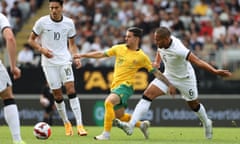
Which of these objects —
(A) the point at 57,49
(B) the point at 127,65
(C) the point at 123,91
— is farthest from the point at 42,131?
(A) the point at 57,49

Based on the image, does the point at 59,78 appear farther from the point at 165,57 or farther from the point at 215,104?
the point at 215,104

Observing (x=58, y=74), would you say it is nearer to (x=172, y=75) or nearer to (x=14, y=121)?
(x=172, y=75)

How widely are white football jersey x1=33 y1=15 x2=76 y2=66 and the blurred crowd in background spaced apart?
27.6 ft

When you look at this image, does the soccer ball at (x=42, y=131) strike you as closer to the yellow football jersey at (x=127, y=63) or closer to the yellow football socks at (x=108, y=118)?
the yellow football socks at (x=108, y=118)

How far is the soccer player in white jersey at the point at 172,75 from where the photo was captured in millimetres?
15438

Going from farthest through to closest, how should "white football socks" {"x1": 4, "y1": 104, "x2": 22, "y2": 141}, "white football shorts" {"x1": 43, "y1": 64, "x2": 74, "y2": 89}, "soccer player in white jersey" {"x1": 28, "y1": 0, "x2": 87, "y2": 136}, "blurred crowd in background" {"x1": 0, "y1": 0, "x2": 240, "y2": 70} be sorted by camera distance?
1. "blurred crowd in background" {"x1": 0, "y1": 0, "x2": 240, "y2": 70}
2. "white football shorts" {"x1": 43, "y1": 64, "x2": 74, "y2": 89}
3. "soccer player in white jersey" {"x1": 28, "y1": 0, "x2": 87, "y2": 136}
4. "white football socks" {"x1": 4, "y1": 104, "x2": 22, "y2": 141}

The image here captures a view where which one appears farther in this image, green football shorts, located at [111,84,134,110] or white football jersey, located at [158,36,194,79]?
green football shorts, located at [111,84,134,110]

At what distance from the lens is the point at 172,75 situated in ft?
53.2

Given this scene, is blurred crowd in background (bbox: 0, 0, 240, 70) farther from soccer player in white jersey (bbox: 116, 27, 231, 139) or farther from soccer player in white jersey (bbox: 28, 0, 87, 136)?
soccer player in white jersey (bbox: 116, 27, 231, 139)

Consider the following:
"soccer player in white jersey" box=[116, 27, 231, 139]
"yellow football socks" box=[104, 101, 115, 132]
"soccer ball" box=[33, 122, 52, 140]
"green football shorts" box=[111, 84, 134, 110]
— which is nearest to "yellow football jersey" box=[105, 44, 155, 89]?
"green football shorts" box=[111, 84, 134, 110]

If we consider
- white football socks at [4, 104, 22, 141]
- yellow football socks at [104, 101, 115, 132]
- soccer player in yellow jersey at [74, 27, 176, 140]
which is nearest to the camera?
white football socks at [4, 104, 22, 141]

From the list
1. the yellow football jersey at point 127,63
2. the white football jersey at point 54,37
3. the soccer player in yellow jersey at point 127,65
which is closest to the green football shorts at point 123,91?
the soccer player in yellow jersey at point 127,65

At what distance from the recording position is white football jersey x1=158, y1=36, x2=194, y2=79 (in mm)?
15602

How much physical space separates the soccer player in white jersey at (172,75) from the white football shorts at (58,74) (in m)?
2.02
